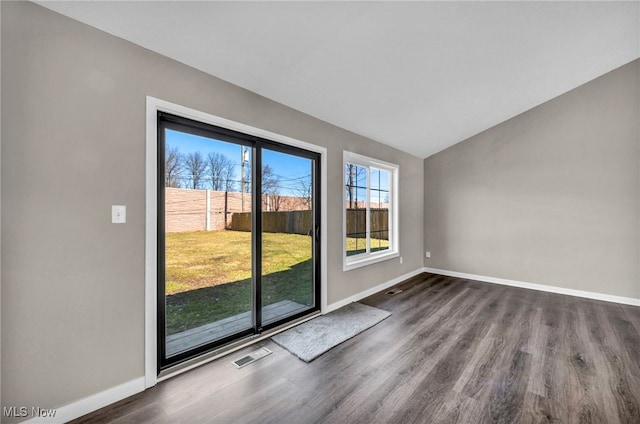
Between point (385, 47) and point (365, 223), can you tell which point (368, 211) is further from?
point (385, 47)

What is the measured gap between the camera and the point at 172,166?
2152 mm

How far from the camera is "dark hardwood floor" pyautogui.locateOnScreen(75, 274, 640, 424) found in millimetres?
1674

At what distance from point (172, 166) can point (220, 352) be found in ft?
5.46

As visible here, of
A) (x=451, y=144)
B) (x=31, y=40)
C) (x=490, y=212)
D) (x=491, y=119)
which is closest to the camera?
(x=31, y=40)

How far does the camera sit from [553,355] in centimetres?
238

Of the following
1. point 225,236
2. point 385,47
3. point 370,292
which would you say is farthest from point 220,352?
point 385,47

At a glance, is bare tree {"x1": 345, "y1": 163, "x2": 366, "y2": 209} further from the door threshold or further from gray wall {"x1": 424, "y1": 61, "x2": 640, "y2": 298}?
gray wall {"x1": 424, "y1": 61, "x2": 640, "y2": 298}

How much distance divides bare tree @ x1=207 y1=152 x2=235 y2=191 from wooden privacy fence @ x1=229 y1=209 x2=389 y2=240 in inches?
11.7

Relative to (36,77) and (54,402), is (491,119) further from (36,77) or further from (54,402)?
(54,402)

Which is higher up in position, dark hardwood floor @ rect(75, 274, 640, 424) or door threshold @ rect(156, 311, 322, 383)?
door threshold @ rect(156, 311, 322, 383)

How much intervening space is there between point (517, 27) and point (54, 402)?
4.58 m

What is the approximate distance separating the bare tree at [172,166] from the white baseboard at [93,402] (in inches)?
57.5

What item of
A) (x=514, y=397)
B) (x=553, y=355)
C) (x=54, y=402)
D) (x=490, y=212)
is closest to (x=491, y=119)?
(x=490, y=212)
